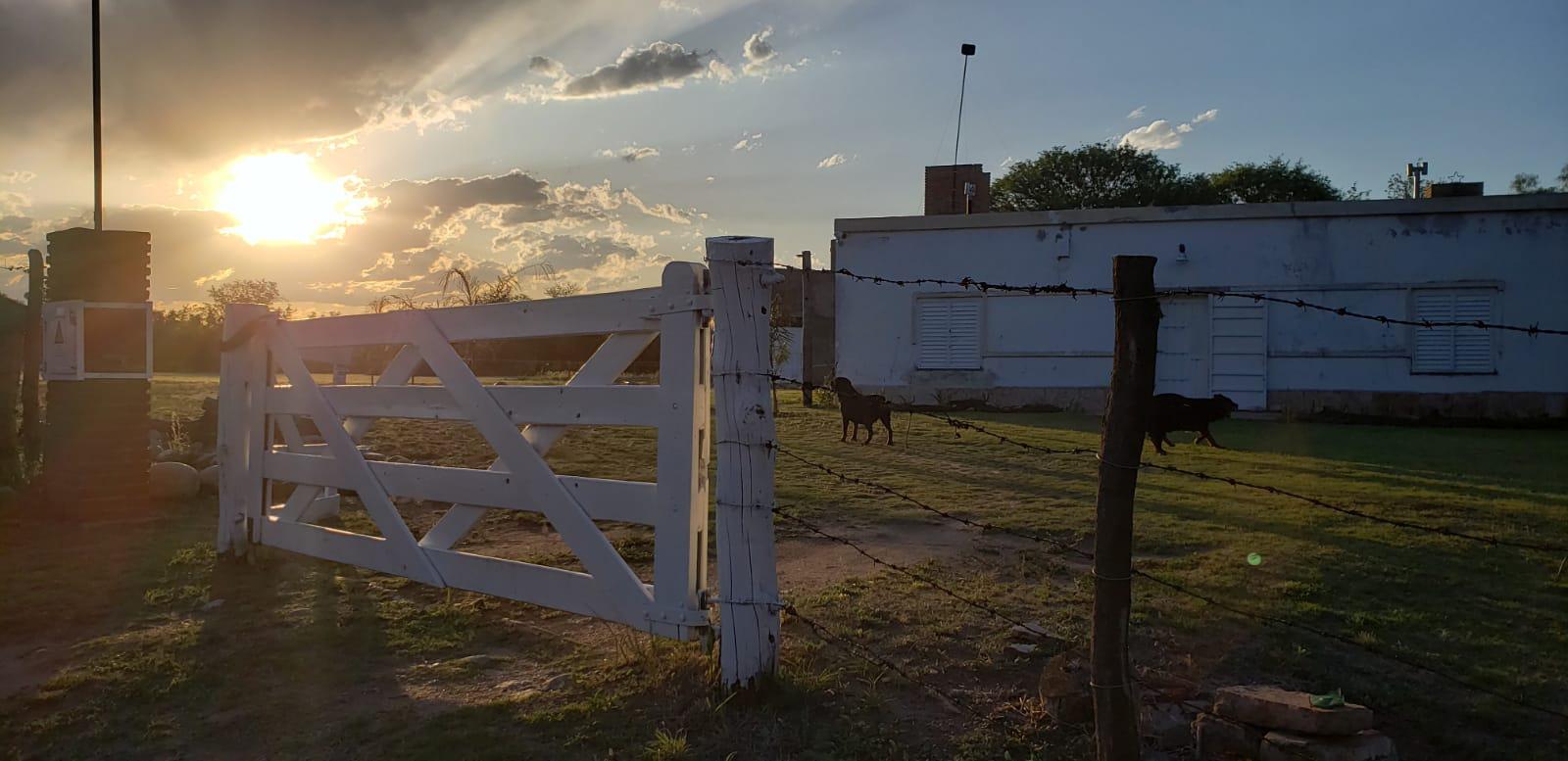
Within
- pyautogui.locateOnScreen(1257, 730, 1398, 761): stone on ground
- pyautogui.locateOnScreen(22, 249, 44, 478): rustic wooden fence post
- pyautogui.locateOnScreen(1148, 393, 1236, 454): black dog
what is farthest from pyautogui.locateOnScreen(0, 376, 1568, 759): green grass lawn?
pyautogui.locateOnScreen(1148, 393, 1236, 454): black dog

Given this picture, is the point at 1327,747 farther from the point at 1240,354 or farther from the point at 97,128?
the point at 1240,354

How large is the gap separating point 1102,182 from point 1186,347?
28.0 metres

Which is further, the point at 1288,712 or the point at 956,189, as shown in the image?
the point at 956,189

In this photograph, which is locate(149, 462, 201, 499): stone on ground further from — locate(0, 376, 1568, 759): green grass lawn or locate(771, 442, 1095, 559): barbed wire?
locate(771, 442, 1095, 559): barbed wire

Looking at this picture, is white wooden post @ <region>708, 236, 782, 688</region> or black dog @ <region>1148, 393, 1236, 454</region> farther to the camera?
black dog @ <region>1148, 393, 1236, 454</region>

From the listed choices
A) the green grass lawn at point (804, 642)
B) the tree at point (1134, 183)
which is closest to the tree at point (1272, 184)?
the tree at point (1134, 183)

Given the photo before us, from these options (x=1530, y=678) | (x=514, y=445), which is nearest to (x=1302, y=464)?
(x=1530, y=678)

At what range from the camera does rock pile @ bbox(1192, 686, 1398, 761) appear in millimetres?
3283

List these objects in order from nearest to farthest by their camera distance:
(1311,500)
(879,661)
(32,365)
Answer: (1311,500) < (879,661) < (32,365)

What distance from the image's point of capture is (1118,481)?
3.04m

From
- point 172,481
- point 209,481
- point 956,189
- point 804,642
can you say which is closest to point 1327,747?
point 804,642

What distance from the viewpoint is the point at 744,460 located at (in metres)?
3.81

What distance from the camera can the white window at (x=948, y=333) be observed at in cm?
1927

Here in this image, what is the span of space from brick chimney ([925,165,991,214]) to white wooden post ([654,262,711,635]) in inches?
816
